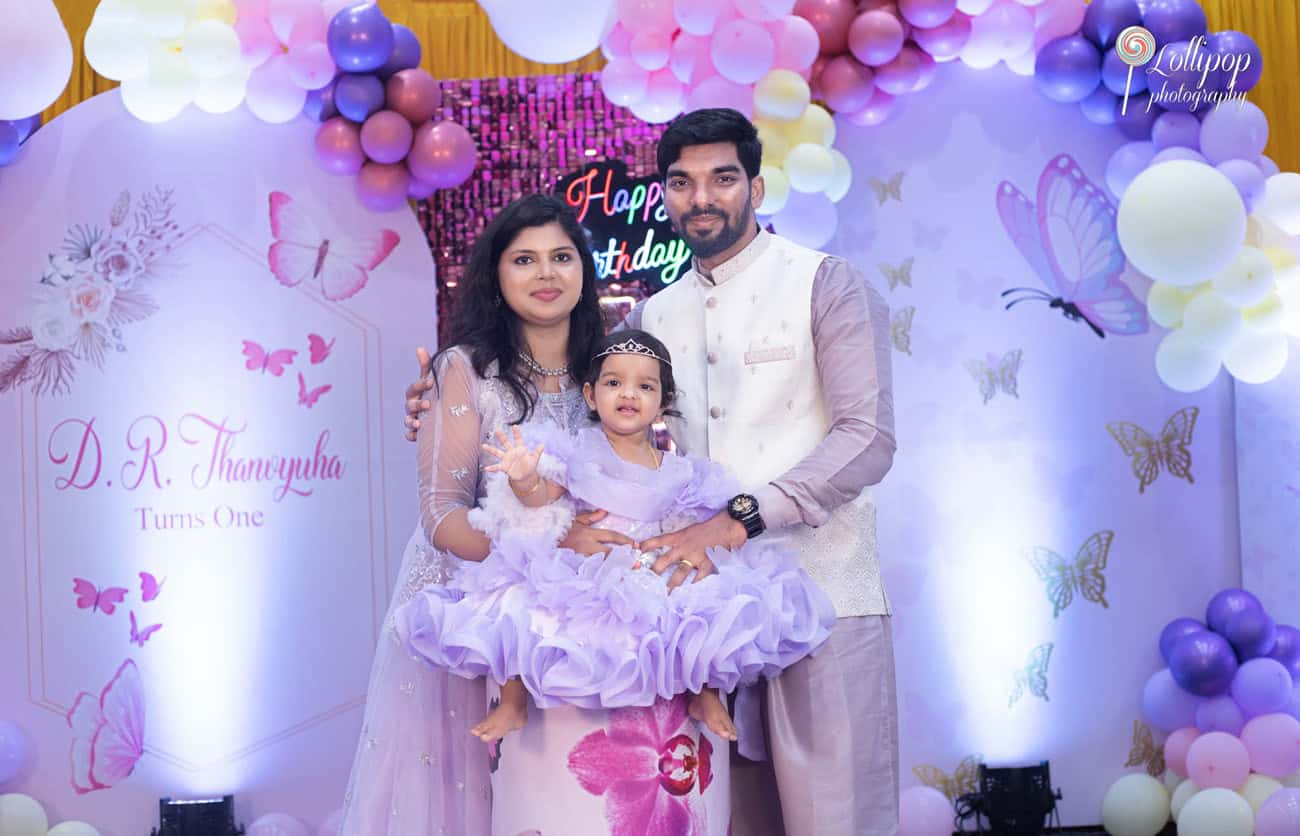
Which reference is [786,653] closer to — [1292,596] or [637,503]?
[637,503]

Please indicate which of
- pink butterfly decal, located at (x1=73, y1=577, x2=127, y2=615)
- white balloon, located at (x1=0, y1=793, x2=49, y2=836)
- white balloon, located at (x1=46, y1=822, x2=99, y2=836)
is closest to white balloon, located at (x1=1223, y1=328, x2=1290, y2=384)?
pink butterfly decal, located at (x1=73, y1=577, x2=127, y2=615)

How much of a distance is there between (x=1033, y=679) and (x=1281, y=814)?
969 millimetres

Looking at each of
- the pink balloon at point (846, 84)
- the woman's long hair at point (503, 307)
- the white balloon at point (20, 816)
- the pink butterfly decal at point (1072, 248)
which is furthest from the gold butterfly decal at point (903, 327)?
the white balloon at point (20, 816)

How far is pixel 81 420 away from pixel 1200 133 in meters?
4.23

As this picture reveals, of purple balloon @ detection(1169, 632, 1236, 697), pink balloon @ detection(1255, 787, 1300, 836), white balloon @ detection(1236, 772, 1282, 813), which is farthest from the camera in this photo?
purple balloon @ detection(1169, 632, 1236, 697)

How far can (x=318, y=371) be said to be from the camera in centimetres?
500

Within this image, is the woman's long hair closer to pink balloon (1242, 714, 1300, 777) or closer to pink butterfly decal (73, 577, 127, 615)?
pink butterfly decal (73, 577, 127, 615)

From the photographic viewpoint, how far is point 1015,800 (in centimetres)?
482

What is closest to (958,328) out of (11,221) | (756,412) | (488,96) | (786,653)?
(488,96)

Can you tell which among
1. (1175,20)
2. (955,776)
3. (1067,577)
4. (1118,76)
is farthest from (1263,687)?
(1175,20)

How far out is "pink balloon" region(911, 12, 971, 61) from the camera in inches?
186

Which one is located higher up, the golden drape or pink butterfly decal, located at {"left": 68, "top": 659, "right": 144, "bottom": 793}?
the golden drape

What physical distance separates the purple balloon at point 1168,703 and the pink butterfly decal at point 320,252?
10.7 ft

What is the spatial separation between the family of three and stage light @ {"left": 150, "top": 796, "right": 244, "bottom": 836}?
2.12m
